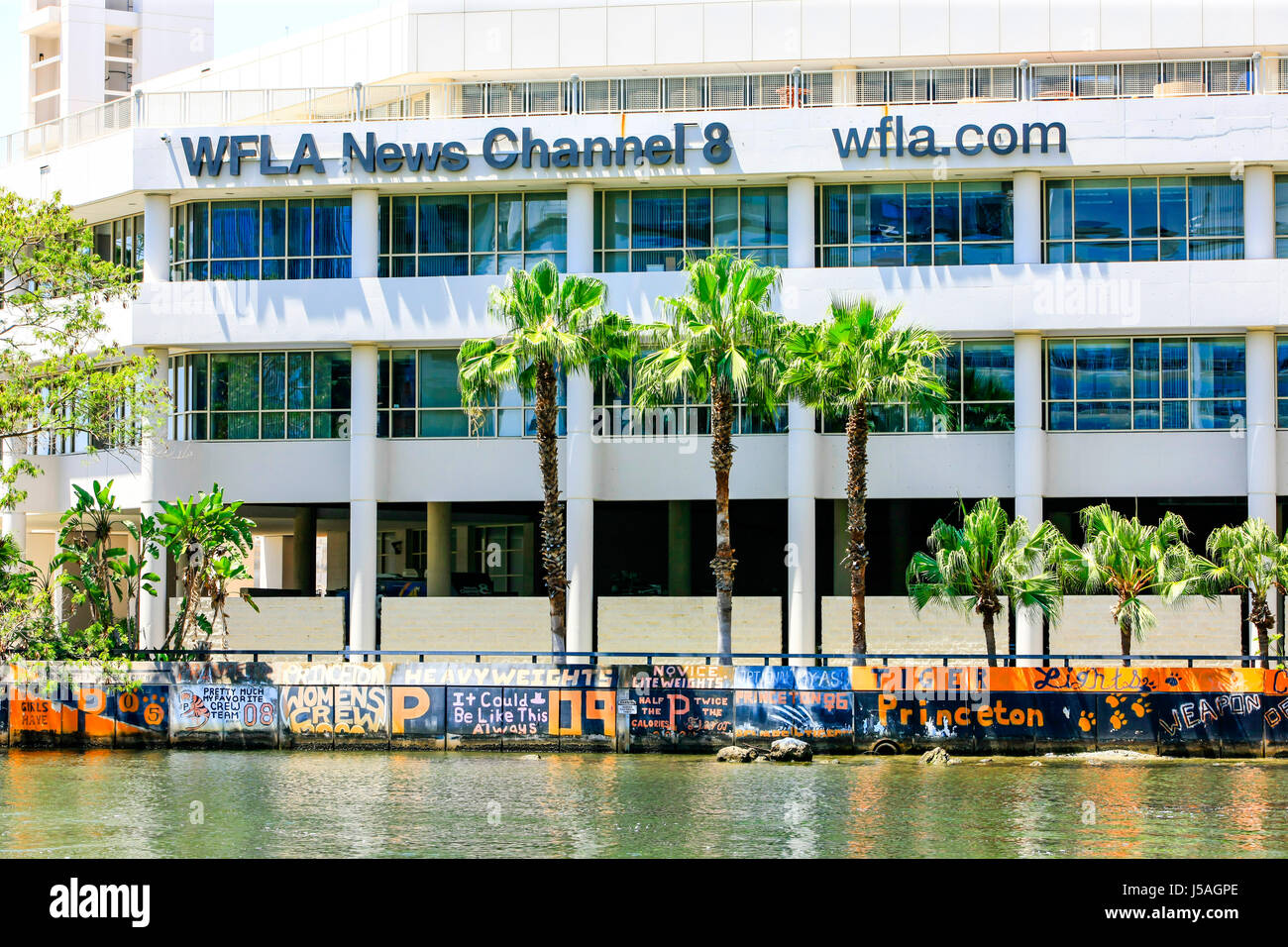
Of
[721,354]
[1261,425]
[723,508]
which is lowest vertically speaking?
[723,508]

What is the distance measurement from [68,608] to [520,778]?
91.4ft

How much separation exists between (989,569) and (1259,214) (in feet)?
43.9

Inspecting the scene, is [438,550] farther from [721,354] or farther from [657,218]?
[721,354]

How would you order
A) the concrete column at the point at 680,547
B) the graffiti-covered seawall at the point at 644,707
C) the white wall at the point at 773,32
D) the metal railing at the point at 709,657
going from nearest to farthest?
the metal railing at the point at 709,657
the graffiti-covered seawall at the point at 644,707
the white wall at the point at 773,32
the concrete column at the point at 680,547

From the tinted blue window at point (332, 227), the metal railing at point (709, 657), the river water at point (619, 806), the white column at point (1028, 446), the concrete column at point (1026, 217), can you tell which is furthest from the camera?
the tinted blue window at point (332, 227)

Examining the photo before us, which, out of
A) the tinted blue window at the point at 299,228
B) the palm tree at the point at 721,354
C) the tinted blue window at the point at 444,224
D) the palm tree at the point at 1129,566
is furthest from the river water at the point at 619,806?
the tinted blue window at the point at 299,228

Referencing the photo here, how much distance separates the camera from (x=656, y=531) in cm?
5519

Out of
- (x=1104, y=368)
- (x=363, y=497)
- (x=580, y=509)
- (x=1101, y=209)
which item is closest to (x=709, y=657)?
(x=580, y=509)

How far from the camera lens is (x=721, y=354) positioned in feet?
116

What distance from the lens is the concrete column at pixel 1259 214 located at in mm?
40469

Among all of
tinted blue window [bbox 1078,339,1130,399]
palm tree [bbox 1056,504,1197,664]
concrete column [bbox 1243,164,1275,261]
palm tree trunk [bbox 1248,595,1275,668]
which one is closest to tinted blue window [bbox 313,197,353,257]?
tinted blue window [bbox 1078,339,1130,399]

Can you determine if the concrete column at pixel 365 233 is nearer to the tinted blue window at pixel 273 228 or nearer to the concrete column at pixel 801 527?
the tinted blue window at pixel 273 228

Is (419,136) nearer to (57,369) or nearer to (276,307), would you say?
(276,307)
